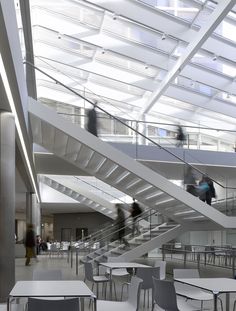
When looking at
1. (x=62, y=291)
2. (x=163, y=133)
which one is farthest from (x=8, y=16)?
(x=163, y=133)

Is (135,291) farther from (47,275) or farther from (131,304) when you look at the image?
(47,275)

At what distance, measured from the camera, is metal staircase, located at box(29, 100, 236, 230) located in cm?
1153

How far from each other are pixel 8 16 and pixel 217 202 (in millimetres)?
9309

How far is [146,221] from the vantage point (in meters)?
17.0

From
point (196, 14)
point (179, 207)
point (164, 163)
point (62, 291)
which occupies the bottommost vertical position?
point (62, 291)

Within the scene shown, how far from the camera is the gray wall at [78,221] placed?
3956 cm

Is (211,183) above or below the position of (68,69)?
below

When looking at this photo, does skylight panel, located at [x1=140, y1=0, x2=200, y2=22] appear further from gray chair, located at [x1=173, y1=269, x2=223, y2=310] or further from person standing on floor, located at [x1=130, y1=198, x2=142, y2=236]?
gray chair, located at [x1=173, y1=269, x2=223, y2=310]

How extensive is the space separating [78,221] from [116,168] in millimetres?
27933

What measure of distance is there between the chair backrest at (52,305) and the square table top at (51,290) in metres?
0.54

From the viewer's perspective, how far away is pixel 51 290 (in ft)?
17.7

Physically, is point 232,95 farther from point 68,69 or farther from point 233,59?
point 68,69

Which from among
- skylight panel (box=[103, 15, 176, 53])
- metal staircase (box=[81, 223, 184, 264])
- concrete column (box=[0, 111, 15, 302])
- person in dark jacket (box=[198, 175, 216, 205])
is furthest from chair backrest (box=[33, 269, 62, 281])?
skylight panel (box=[103, 15, 176, 53])

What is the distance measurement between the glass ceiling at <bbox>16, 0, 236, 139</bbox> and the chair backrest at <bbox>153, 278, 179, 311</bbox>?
8414mm
